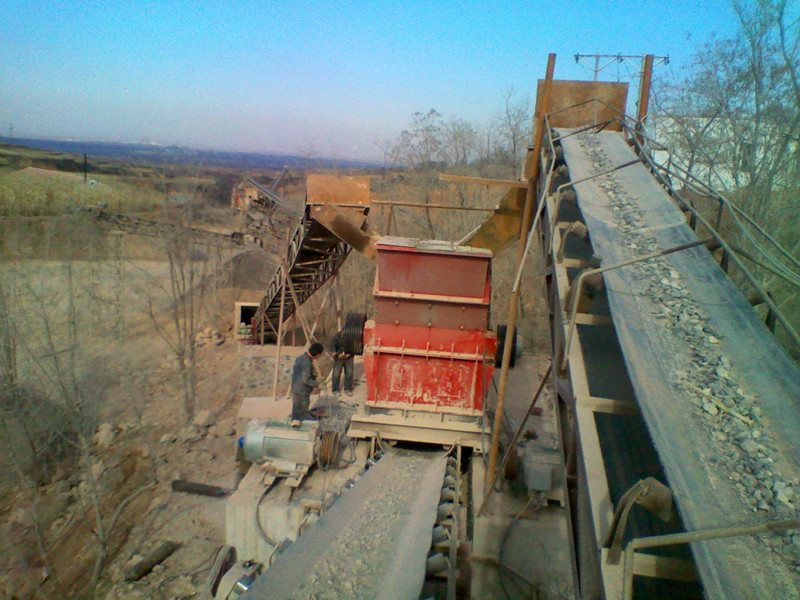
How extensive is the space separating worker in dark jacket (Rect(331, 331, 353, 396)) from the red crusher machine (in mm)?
2388

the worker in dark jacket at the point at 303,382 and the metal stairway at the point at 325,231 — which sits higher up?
the metal stairway at the point at 325,231

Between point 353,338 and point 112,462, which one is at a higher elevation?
point 353,338

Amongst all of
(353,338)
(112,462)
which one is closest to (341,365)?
(353,338)

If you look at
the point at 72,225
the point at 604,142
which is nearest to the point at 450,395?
the point at 604,142

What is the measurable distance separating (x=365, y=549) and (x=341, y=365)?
5.14 metres

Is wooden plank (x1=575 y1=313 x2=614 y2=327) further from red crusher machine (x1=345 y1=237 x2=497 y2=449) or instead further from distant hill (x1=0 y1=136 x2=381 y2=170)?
distant hill (x1=0 y1=136 x2=381 y2=170)

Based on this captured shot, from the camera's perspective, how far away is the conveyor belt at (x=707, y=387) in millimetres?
1462

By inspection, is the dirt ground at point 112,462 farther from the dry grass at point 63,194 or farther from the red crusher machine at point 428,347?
the red crusher machine at point 428,347

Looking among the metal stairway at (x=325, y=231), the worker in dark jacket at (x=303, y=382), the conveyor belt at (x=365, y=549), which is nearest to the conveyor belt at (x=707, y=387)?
the conveyor belt at (x=365, y=549)

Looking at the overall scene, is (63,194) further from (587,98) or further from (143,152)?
(587,98)

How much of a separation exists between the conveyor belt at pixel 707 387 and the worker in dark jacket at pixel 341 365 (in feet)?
19.3

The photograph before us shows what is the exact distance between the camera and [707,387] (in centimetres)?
209

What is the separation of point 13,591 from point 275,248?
10837mm

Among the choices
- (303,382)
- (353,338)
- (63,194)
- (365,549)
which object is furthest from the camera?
(63,194)
